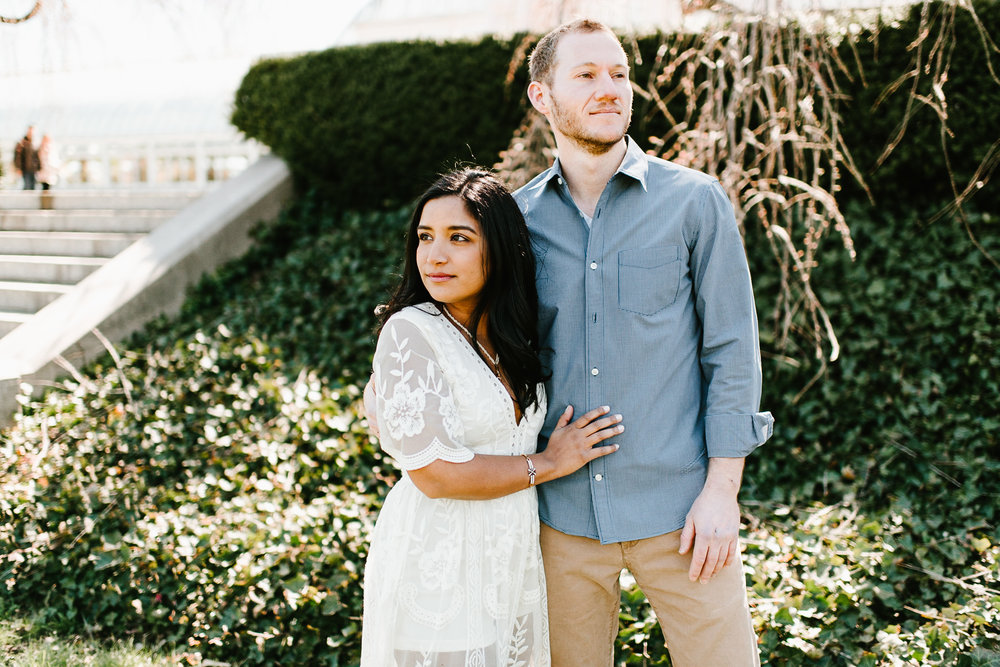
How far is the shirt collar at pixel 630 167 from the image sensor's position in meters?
2.05

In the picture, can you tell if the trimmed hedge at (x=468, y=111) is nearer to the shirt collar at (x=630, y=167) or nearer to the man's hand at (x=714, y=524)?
the shirt collar at (x=630, y=167)

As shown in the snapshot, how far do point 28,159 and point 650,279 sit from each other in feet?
34.9

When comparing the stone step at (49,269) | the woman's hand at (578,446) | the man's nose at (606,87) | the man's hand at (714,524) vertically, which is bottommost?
the man's hand at (714,524)

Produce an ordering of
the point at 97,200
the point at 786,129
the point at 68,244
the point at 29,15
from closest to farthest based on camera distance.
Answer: the point at 29,15, the point at 786,129, the point at 68,244, the point at 97,200

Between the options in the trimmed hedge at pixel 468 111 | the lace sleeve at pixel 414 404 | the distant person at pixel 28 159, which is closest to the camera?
the lace sleeve at pixel 414 404

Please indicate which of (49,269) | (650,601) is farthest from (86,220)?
(650,601)

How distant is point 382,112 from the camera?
6734 millimetres

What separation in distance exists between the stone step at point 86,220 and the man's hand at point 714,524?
22.6ft

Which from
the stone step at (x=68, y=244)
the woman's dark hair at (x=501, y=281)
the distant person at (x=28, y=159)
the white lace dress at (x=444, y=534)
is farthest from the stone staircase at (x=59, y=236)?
the white lace dress at (x=444, y=534)

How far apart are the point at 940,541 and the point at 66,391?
5182 mm

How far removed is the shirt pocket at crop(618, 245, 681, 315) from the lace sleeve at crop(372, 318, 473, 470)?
0.57 metres

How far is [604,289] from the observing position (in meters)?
2.04

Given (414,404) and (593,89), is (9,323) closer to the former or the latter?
(414,404)

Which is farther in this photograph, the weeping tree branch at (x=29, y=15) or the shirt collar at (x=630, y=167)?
the weeping tree branch at (x=29, y=15)
